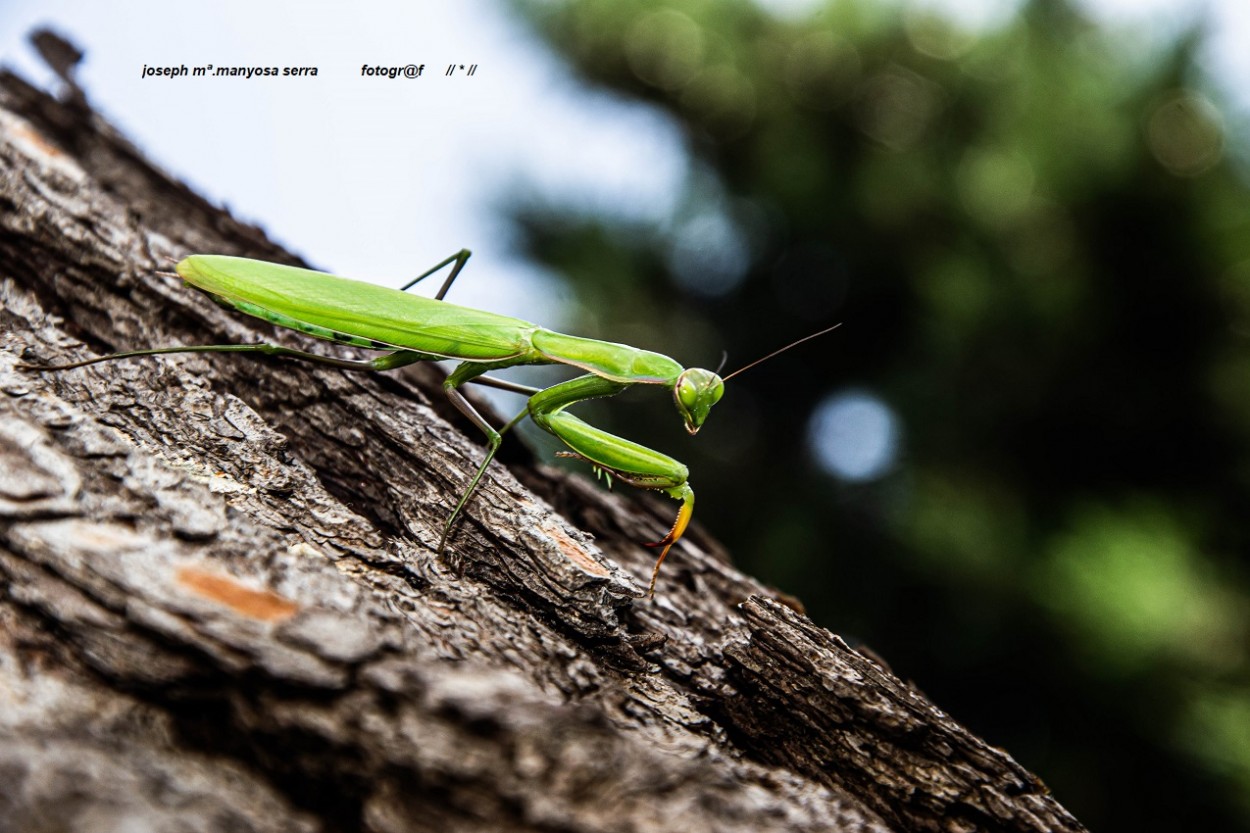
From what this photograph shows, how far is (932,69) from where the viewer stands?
4.54 metres

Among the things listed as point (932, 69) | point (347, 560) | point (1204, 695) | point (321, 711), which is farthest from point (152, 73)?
point (1204, 695)

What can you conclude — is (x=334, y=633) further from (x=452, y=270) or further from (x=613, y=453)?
(x=452, y=270)

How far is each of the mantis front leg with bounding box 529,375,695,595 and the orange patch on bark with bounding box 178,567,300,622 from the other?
1272 mm

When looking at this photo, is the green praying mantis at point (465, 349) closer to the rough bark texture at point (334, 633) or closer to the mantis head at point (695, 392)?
the mantis head at point (695, 392)

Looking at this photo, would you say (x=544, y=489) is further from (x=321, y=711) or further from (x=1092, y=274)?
(x=1092, y=274)

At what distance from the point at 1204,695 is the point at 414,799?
332 centimetres

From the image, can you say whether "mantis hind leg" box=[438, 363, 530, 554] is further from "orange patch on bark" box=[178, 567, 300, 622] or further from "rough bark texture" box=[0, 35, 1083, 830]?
"orange patch on bark" box=[178, 567, 300, 622]

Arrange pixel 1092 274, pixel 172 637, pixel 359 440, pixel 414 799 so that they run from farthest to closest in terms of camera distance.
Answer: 1. pixel 1092 274
2. pixel 359 440
3. pixel 172 637
4. pixel 414 799

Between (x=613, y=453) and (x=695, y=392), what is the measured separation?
357 mm

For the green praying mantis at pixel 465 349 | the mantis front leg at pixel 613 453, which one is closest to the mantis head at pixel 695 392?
the green praying mantis at pixel 465 349

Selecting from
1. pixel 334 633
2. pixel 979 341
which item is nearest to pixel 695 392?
pixel 334 633

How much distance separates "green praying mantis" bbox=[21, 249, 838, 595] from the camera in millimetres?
2441

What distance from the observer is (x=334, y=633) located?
1.37 meters

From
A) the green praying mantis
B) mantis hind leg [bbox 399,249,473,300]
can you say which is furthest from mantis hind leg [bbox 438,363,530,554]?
mantis hind leg [bbox 399,249,473,300]
